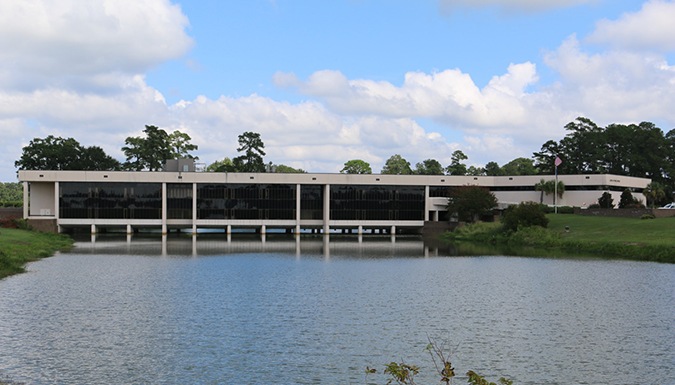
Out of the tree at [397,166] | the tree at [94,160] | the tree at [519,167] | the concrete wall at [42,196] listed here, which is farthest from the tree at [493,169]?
the concrete wall at [42,196]

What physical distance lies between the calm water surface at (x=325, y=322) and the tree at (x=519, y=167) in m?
116

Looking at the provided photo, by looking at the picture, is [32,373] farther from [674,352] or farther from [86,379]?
[674,352]

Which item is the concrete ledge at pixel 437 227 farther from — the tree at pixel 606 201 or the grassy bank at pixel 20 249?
the grassy bank at pixel 20 249

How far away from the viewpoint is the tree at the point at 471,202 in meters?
92.4

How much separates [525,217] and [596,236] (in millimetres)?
11180

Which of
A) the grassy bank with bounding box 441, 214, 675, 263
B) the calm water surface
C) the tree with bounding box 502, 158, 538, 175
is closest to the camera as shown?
the calm water surface

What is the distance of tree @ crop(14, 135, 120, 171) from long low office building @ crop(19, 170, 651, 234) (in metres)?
29.9

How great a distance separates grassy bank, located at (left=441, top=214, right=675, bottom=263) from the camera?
184 feet

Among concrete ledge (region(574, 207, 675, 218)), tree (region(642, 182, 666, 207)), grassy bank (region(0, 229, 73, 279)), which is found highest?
tree (region(642, 182, 666, 207))

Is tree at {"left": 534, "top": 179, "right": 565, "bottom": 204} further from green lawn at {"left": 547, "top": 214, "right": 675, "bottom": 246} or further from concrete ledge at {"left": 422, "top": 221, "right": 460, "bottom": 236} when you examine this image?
concrete ledge at {"left": 422, "top": 221, "right": 460, "bottom": 236}

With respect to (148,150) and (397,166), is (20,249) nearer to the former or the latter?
(148,150)

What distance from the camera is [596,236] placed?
68.2 meters

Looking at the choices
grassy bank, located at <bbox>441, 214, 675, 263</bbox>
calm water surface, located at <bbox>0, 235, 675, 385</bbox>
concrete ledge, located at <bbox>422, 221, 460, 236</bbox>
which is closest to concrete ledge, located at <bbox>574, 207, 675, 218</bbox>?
grassy bank, located at <bbox>441, 214, 675, 263</bbox>

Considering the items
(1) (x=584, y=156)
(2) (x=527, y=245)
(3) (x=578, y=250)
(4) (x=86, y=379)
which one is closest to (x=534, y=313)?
(4) (x=86, y=379)
